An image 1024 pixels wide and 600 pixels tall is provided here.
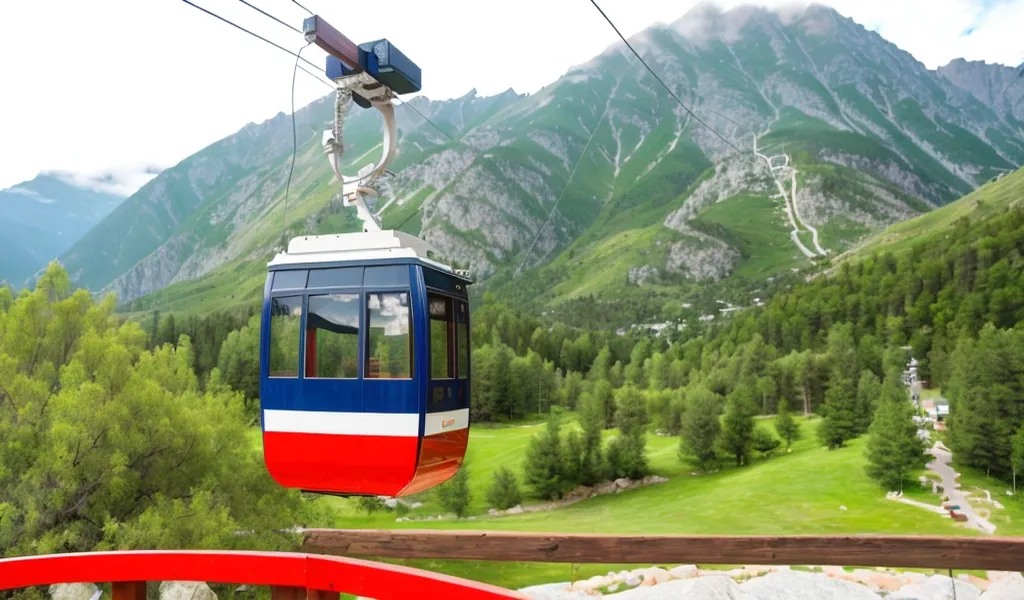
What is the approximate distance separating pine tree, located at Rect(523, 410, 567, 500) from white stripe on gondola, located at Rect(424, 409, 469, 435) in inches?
1783

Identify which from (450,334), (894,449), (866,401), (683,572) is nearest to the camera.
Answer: (450,334)

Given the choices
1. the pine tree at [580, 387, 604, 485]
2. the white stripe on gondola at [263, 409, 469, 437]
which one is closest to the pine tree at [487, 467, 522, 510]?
the pine tree at [580, 387, 604, 485]

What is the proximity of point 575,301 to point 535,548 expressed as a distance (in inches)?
7007

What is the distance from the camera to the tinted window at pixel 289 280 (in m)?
7.56

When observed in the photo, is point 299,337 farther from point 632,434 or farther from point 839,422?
point 839,422

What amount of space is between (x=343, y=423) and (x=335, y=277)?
162 centimetres

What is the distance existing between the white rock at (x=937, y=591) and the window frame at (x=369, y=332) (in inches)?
292

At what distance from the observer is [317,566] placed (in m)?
2.39

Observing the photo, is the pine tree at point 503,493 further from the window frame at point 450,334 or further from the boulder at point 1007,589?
the window frame at point 450,334

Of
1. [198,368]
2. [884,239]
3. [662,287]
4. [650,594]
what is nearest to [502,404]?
[198,368]

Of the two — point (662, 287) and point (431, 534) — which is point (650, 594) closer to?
point (431, 534)

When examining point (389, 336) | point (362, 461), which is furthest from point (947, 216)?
point (362, 461)

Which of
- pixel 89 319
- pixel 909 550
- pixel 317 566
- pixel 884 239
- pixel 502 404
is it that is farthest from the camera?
pixel 884 239

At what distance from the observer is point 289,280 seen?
7645mm
